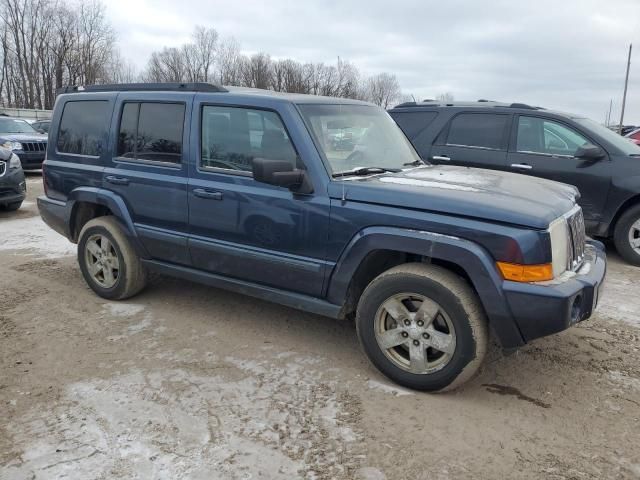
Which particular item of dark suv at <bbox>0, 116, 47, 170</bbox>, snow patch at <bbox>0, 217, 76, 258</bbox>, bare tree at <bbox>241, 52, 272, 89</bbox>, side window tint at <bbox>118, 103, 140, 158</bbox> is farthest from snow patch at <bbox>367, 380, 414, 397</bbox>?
bare tree at <bbox>241, 52, 272, 89</bbox>

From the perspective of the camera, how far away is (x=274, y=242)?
379 cm

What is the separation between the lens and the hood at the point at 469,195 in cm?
303

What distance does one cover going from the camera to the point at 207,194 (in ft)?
13.3

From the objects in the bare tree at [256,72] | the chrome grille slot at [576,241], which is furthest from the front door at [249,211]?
the bare tree at [256,72]

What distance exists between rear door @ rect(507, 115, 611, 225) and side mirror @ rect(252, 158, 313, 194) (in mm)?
4026

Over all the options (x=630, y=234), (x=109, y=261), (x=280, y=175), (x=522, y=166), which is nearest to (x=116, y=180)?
(x=109, y=261)

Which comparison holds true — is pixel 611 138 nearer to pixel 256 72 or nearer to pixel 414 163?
pixel 414 163

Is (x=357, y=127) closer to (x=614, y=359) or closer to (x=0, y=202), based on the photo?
(x=614, y=359)

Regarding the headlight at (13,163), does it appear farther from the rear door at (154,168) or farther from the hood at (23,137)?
the hood at (23,137)

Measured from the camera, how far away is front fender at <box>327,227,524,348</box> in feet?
9.89

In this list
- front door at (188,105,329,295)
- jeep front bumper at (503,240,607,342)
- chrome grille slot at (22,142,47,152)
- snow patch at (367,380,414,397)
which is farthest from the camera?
chrome grille slot at (22,142,47,152)

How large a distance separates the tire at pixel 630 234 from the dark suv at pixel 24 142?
13220 mm

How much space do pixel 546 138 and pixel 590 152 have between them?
57 cm

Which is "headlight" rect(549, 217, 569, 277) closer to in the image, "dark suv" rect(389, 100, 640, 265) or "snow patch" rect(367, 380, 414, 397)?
"snow patch" rect(367, 380, 414, 397)
